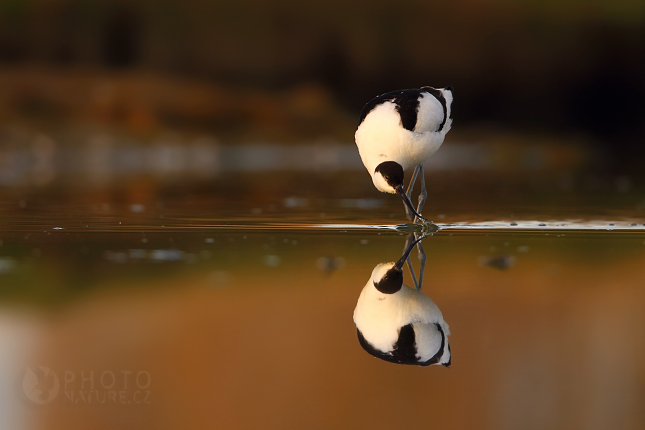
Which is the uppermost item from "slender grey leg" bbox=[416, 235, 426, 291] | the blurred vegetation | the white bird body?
the blurred vegetation

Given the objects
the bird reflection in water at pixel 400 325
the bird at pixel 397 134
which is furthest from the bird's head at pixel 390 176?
the bird reflection in water at pixel 400 325

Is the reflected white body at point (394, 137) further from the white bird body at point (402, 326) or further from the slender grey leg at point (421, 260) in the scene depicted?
the white bird body at point (402, 326)

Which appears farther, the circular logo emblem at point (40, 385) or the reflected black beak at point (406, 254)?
the reflected black beak at point (406, 254)

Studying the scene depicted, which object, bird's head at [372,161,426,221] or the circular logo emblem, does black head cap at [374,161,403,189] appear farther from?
the circular logo emblem

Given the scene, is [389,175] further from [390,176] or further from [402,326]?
[402,326]

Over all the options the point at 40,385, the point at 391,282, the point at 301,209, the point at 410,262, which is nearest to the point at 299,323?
the point at 391,282

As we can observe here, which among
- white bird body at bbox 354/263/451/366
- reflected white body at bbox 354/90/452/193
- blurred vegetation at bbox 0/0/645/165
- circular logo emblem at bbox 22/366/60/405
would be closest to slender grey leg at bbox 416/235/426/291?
white bird body at bbox 354/263/451/366

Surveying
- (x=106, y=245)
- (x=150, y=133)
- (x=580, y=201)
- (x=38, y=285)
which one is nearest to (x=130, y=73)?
(x=150, y=133)

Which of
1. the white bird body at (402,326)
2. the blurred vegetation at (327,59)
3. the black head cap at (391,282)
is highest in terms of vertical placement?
the blurred vegetation at (327,59)
